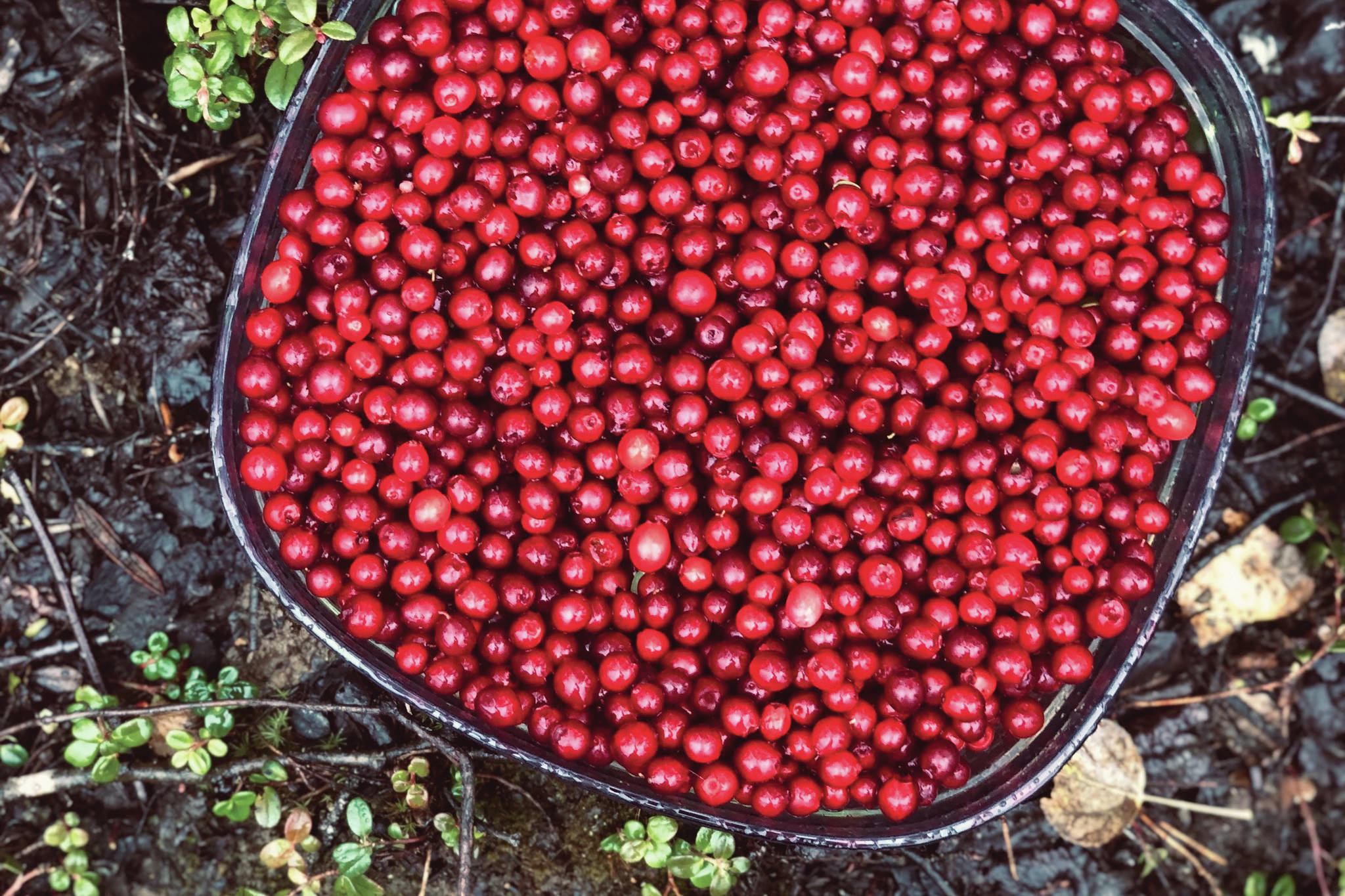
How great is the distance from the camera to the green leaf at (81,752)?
240 cm

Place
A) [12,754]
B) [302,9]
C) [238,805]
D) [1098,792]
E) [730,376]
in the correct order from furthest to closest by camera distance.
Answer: [1098,792], [12,754], [238,805], [302,9], [730,376]

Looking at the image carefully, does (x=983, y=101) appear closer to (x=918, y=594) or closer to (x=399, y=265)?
(x=918, y=594)

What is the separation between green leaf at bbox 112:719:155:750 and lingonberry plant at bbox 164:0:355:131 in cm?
149

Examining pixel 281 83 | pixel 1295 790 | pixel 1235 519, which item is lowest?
pixel 1295 790

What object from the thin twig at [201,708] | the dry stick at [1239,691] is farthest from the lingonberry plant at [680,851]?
the dry stick at [1239,691]

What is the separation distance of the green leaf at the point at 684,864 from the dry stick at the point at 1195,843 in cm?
157

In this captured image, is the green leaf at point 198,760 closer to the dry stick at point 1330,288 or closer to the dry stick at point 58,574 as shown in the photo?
the dry stick at point 58,574

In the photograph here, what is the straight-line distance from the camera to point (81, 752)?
2.41m

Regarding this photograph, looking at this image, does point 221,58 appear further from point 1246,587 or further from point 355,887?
point 1246,587

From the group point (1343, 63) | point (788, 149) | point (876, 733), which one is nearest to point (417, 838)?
point (876, 733)

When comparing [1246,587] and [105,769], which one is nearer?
[105,769]

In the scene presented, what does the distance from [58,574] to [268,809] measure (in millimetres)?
921

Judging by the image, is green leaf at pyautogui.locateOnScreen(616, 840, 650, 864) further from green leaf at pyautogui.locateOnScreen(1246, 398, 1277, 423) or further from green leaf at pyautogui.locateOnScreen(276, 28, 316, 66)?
green leaf at pyautogui.locateOnScreen(1246, 398, 1277, 423)

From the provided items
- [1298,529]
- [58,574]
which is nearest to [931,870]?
[1298,529]
